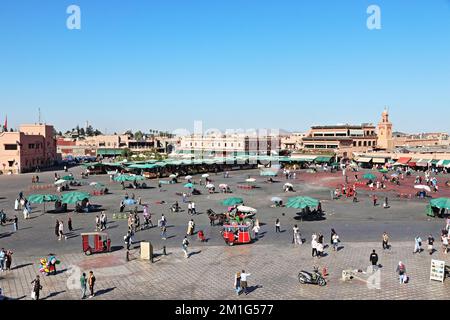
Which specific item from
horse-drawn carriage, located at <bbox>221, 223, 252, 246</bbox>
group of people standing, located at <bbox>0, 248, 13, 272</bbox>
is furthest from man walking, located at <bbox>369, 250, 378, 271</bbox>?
group of people standing, located at <bbox>0, 248, 13, 272</bbox>

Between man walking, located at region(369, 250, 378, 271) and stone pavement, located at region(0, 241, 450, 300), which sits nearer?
stone pavement, located at region(0, 241, 450, 300)

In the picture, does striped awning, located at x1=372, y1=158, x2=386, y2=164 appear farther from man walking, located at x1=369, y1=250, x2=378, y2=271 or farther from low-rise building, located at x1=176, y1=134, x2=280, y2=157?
man walking, located at x1=369, y1=250, x2=378, y2=271

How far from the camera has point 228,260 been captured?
18.5 metres

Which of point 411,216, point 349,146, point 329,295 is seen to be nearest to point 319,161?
point 349,146

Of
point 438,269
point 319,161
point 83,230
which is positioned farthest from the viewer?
point 319,161

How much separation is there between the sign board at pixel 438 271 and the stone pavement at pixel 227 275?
28 cm

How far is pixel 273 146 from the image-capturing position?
11319cm

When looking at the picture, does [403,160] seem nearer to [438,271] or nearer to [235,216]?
[235,216]

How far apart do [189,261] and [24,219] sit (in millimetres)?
15293

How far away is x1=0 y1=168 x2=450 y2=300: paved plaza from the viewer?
14.7 m

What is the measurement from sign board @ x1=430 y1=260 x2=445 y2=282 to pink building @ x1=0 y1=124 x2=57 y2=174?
209 ft

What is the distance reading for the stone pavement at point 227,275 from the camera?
47.2ft

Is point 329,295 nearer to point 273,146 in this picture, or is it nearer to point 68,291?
point 68,291

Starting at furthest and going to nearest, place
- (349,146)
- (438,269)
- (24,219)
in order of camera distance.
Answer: (349,146) → (24,219) → (438,269)
